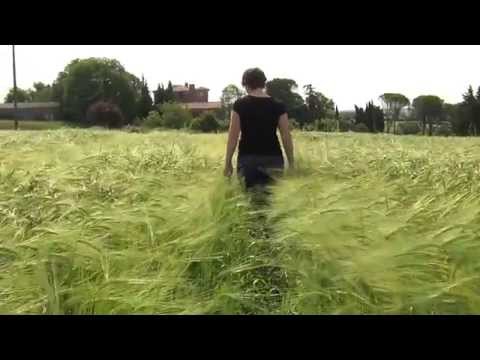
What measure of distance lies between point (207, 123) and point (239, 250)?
11036 millimetres

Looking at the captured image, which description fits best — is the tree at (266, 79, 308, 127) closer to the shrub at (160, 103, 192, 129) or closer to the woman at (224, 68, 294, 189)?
the woman at (224, 68, 294, 189)

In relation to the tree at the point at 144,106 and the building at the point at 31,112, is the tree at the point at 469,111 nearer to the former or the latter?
the tree at the point at 144,106

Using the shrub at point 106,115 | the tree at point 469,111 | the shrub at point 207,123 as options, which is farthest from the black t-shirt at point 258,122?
the shrub at point 106,115

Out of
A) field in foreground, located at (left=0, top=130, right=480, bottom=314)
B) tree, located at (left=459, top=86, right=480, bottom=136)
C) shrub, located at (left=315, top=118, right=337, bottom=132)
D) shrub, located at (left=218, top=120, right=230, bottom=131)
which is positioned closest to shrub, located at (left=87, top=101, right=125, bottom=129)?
shrub, located at (left=218, top=120, right=230, bottom=131)

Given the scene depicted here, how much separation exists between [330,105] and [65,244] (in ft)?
16.5

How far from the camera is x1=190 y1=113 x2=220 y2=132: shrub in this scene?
12.7 metres

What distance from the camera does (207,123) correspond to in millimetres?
13094

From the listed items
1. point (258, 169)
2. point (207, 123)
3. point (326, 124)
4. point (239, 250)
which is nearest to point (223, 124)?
point (207, 123)

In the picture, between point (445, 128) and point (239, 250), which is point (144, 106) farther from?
point (239, 250)

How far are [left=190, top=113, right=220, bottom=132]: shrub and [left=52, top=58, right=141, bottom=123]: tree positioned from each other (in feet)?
15.2

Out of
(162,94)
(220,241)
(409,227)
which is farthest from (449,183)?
(162,94)

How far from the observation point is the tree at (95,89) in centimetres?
1881

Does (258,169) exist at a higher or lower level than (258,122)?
lower

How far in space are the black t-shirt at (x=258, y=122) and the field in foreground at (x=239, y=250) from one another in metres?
0.64
